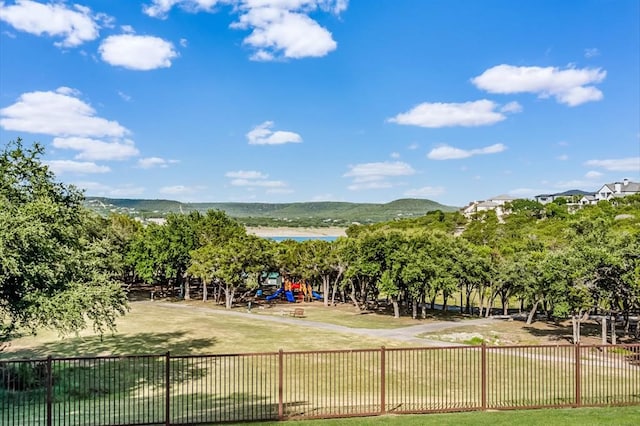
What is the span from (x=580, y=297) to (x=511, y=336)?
21.3 ft

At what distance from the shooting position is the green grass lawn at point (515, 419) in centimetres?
1175

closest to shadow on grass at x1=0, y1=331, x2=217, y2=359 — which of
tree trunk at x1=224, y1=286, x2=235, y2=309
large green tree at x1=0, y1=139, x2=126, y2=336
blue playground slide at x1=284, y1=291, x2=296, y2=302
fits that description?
large green tree at x1=0, y1=139, x2=126, y2=336

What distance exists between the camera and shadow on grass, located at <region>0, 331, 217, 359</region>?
84.7 feet

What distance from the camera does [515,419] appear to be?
1217cm

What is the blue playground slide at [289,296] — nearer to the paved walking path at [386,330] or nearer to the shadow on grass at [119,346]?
the paved walking path at [386,330]

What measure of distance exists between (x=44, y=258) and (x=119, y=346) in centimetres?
1259

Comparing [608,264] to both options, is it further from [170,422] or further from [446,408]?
[170,422]

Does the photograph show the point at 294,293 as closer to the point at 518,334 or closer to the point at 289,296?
the point at 289,296

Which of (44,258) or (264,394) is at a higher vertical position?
(44,258)

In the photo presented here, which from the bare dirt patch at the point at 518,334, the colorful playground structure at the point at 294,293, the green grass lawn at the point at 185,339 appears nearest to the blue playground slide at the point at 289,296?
the colorful playground structure at the point at 294,293

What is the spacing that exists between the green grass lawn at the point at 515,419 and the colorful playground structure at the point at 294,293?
44.9 m

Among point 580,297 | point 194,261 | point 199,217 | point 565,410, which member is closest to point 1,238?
point 565,410

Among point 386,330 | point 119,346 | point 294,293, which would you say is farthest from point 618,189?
point 119,346

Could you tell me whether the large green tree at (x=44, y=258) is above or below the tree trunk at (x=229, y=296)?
above
